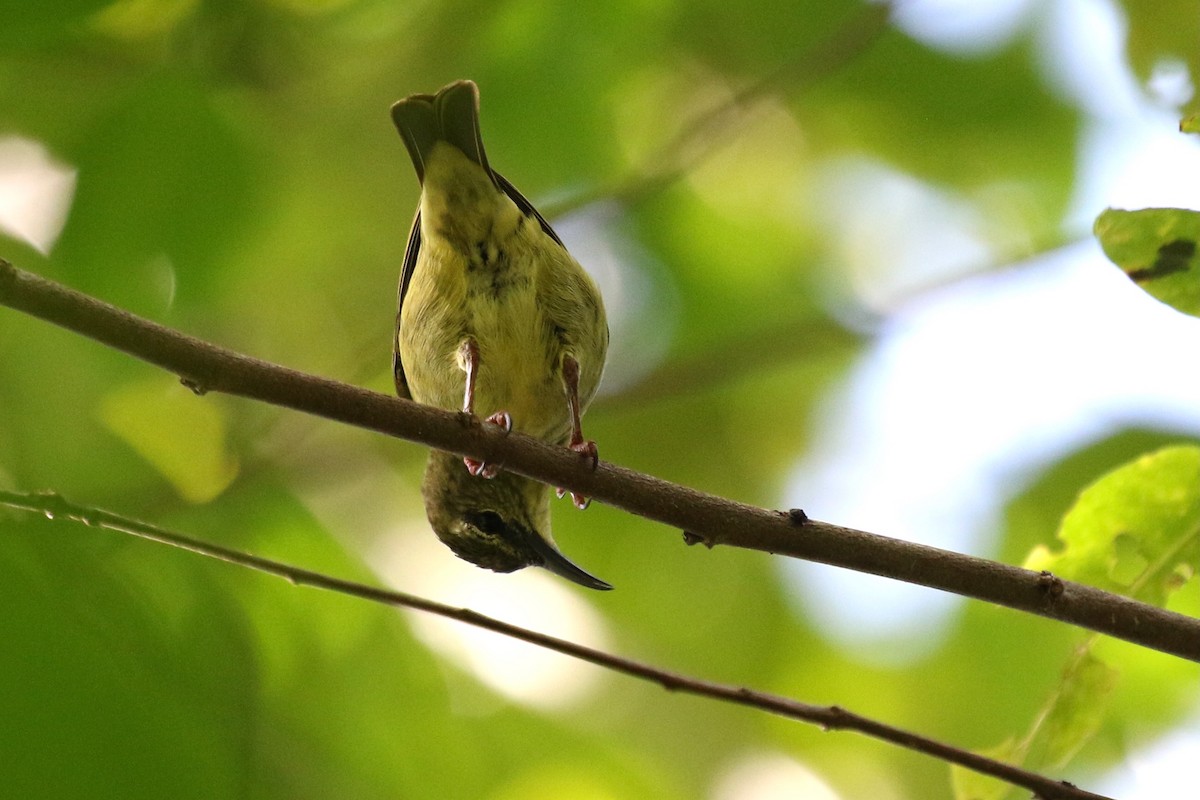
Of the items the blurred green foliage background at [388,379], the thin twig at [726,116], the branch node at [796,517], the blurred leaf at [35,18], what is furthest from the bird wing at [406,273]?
the branch node at [796,517]

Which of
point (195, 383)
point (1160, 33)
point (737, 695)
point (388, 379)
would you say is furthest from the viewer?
point (388, 379)

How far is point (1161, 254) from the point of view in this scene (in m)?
2.08

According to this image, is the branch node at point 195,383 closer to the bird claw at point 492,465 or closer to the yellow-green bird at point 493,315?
the bird claw at point 492,465

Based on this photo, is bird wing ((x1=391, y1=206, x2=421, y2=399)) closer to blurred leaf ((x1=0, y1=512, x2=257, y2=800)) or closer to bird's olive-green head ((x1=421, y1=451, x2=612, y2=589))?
bird's olive-green head ((x1=421, y1=451, x2=612, y2=589))

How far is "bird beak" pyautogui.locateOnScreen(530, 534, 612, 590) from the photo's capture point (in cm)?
368

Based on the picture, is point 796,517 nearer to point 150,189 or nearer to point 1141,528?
point 1141,528

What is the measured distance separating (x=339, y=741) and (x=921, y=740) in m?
1.27

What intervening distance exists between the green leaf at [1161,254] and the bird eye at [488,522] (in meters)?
2.31

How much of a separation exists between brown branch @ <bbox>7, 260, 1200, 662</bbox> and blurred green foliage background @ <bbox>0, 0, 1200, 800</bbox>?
26 cm

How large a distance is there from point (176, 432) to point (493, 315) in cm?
105

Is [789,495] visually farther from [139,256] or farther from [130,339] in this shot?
[130,339]

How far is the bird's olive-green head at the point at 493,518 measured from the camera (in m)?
3.94

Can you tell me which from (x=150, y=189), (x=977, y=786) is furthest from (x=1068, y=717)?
(x=150, y=189)

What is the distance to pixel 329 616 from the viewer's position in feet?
11.1
